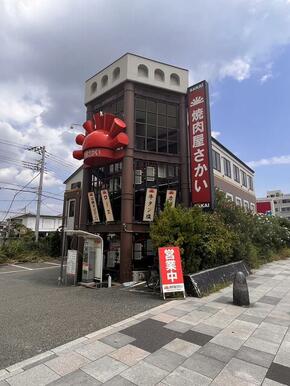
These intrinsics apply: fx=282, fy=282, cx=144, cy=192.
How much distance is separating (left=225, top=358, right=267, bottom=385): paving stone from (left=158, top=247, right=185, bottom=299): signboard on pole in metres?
4.52

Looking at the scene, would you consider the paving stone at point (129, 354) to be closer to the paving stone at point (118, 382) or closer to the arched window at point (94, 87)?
the paving stone at point (118, 382)

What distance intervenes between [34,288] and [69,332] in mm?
6524

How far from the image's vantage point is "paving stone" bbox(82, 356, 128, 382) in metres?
4.24

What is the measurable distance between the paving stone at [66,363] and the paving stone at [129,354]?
0.55 m

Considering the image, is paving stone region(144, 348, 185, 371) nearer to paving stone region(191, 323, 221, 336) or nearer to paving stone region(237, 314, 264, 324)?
paving stone region(191, 323, 221, 336)

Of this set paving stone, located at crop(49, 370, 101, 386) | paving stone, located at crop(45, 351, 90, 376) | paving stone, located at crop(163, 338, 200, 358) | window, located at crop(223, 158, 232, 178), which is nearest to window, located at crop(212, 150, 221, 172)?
window, located at crop(223, 158, 232, 178)

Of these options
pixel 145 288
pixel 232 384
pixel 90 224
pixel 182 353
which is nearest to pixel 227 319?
pixel 182 353

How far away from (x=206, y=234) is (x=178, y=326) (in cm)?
528

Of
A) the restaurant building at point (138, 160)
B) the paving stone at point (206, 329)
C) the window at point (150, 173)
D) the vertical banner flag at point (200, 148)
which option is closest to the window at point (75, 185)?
the restaurant building at point (138, 160)

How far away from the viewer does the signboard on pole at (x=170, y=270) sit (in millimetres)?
9199

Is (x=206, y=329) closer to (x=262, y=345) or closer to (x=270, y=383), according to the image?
(x=262, y=345)

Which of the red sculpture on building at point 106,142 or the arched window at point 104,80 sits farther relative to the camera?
the arched window at point 104,80

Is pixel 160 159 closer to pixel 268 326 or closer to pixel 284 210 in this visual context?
pixel 268 326

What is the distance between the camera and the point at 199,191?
1326cm
